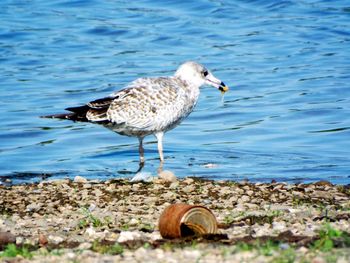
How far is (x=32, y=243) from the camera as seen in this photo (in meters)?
7.79

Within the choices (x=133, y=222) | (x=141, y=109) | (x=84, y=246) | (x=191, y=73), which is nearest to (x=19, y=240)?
(x=84, y=246)

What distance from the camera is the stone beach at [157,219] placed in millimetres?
6684

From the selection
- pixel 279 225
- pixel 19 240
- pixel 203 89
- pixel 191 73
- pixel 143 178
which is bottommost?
pixel 19 240

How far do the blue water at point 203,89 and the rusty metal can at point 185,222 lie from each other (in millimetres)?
4667

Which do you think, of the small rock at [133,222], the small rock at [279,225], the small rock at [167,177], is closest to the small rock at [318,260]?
the small rock at [279,225]

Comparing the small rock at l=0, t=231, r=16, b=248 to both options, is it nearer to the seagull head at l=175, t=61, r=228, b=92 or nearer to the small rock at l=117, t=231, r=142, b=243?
the small rock at l=117, t=231, r=142, b=243

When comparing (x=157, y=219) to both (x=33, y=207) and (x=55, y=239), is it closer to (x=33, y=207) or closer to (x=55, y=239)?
(x=55, y=239)

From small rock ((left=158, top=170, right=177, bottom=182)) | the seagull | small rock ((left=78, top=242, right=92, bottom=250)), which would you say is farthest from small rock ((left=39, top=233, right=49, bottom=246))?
the seagull

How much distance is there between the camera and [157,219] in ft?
29.5

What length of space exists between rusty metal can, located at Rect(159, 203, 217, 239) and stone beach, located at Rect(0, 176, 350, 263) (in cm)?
13

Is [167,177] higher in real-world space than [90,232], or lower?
higher

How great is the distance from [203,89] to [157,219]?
32.7 feet

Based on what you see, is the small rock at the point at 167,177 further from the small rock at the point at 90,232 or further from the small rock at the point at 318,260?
the small rock at the point at 318,260

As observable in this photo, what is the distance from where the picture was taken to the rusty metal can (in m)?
7.47
